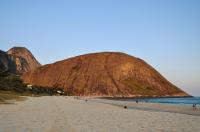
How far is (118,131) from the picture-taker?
1609 centimetres

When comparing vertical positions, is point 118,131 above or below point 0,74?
below

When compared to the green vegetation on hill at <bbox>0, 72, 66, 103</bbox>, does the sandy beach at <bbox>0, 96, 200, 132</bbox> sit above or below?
below

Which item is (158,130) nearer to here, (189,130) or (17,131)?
(189,130)

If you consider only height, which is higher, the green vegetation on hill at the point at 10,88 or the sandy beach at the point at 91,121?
the green vegetation on hill at the point at 10,88

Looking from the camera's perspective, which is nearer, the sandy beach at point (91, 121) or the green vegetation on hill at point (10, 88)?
the sandy beach at point (91, 121)

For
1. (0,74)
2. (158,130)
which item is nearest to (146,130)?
(158,130)

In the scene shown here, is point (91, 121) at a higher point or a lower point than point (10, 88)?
lower

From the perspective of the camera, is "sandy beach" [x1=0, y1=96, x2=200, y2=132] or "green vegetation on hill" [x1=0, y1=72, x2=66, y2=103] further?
"green vegetation on hill" [x1=0, y1=72, x2=66, y2=103]

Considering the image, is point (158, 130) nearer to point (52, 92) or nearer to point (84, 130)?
point (84, 130)

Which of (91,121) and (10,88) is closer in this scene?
(91,121)

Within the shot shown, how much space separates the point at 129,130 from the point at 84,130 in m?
2.22

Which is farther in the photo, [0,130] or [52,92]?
[52,92]

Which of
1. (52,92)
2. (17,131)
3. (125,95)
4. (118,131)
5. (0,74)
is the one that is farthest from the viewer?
(125,95)

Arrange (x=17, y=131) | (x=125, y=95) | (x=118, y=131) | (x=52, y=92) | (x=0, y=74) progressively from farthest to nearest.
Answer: (x=125, y=95)
(x=52, y=92)
(x=0, y=74)
(x=118, y=131)
(x=17, y=131)
